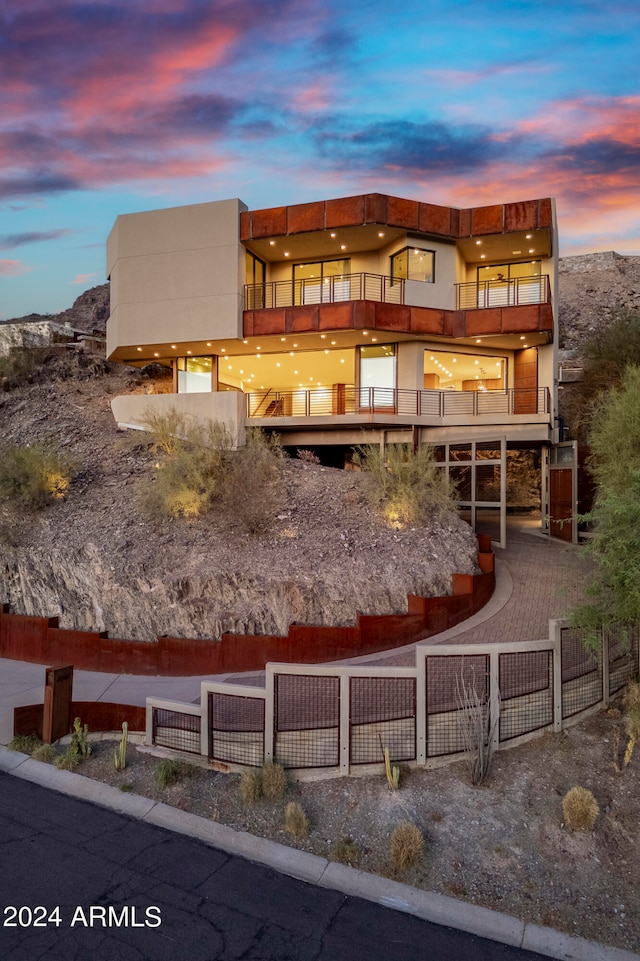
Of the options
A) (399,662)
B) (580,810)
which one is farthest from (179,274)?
(580,810)

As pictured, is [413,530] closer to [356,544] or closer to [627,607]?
[356,544]

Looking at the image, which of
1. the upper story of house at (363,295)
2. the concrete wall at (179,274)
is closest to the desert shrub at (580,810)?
the upper story of house at (363,295)

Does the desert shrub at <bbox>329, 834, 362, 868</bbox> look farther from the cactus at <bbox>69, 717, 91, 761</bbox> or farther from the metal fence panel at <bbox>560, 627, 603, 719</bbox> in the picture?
the cactus at <bbox>69, 717, 91, 761</bbox>

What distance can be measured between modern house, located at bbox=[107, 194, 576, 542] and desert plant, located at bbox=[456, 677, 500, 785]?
1262 cm

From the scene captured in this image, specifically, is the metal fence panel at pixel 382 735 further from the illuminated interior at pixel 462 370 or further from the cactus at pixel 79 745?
the illuminated interior at pixel 462 370

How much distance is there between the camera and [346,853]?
5480 millimetres

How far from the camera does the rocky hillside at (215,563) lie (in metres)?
11.4

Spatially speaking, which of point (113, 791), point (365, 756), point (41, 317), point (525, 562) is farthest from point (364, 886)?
point (41, 317)

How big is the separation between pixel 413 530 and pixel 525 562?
146 inches

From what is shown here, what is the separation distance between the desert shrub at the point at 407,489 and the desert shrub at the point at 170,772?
7752mm

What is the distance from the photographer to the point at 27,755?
7.59m

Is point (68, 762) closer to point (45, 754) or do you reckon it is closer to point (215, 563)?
point (45, 754)

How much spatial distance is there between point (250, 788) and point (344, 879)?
1.48 metres

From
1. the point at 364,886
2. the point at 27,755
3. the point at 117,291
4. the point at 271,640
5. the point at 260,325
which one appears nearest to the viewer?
the point at 364,886
